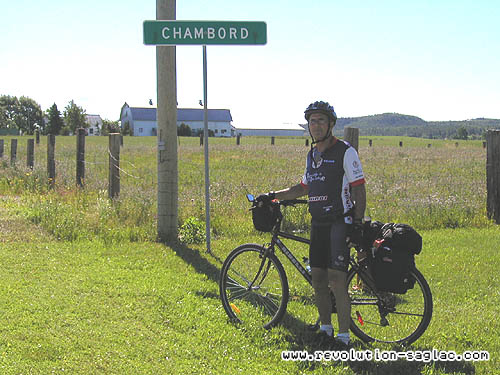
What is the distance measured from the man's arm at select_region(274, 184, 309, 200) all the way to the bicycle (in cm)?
6

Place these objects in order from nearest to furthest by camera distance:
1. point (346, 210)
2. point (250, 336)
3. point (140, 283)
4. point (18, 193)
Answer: point (346, 210)
point (250, 336)
point (140, 283)
point (18, 193)

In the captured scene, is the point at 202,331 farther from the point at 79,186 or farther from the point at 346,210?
the point at 79,186

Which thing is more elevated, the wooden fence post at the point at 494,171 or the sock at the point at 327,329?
the wooden fence post at the point at 494,171

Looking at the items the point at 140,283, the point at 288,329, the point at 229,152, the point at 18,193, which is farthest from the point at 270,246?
the point at 229,152

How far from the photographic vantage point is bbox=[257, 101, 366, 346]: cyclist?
Answer: 457cm

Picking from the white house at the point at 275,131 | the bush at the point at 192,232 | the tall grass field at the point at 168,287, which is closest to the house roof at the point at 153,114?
the white house at the point at 275,131

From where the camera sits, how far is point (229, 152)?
31609 mm

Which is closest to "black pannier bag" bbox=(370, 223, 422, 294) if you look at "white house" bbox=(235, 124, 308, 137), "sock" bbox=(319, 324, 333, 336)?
"sock" bbox=(319, 324, 333, 336)

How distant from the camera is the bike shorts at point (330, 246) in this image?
4582 mm

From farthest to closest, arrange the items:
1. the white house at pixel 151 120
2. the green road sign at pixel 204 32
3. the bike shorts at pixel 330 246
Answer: the white house at pixel 151 120 → the green road sign at pixel 204 32 → the bike shorts at pixel 330 246

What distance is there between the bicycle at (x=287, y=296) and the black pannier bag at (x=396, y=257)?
0.14 metres

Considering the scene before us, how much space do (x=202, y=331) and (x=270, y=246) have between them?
1017mm

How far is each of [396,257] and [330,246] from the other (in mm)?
561

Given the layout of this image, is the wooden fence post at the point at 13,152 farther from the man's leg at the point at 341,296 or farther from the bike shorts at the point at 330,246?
the man's leg at the point at 341,296
